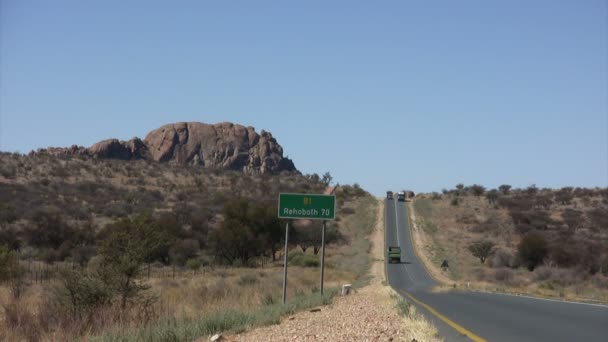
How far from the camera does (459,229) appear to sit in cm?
9831

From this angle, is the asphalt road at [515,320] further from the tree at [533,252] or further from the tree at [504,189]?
the tree at [504,189]

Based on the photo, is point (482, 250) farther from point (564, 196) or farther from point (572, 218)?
point (564, 196)

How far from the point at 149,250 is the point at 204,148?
12952 centimetres

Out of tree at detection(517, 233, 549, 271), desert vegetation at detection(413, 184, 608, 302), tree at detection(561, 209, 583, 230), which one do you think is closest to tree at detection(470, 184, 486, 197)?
desert vegetation at detection(413, 184, 608, 302)

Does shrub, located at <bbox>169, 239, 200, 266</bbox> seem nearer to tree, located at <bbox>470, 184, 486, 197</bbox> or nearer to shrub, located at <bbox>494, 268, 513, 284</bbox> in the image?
shrub, located at <bbox>494, 268, 513, 284</bbox>

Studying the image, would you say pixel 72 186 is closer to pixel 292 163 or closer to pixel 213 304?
pixel 213 304

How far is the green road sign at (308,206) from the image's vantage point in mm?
24531

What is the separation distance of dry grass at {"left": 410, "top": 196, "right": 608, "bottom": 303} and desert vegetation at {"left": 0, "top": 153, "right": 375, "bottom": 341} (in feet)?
26.8

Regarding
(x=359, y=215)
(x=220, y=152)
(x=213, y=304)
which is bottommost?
(x=213, y=304)

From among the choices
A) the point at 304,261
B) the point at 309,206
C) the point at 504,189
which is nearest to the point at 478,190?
the point at 504,189

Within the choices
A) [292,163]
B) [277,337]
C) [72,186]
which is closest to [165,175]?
[72,186]

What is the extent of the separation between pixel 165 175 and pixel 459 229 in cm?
4705

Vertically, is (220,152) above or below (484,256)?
above

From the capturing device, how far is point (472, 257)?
260 ft
